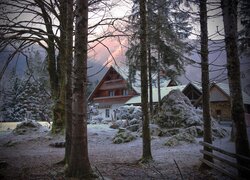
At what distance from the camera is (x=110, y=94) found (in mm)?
42781

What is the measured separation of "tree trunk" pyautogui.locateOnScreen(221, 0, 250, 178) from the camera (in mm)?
5941

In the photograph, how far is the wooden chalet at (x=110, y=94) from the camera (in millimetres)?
39594

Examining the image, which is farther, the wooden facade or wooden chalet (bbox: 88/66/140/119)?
wooden chalet (bbox: 88/66/140/119)

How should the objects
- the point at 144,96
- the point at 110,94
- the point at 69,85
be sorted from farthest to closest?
the point at 110,94
the point at 144,96
the point at 69,85

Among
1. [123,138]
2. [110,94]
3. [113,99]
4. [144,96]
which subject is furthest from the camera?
[110,94]

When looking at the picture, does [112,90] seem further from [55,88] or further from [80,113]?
[80,113]

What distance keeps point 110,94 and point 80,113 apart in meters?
36.3

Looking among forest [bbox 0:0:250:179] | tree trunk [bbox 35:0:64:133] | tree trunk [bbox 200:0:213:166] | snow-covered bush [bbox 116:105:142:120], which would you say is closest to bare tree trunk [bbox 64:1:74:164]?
forest [bbox 0:0:250:179]

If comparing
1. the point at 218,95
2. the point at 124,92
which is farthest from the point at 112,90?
the point at 218,95

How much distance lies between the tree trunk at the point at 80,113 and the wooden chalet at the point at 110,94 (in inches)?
1221

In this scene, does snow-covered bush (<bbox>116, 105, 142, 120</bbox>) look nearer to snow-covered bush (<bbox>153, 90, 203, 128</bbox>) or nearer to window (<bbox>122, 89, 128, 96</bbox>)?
snow-covered bush (<bbox>153, 90, 203, 128</bbox>)

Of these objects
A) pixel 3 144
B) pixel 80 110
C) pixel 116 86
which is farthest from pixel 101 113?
pixel 80 110

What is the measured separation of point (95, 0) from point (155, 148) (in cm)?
880

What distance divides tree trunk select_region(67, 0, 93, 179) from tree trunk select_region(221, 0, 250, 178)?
389cm
